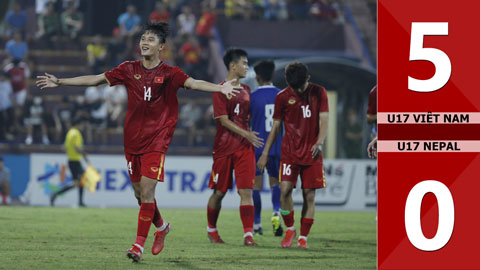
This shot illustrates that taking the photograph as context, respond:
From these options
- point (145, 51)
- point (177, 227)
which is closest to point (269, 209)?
point (177, 227)

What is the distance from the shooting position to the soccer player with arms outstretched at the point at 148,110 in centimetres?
887

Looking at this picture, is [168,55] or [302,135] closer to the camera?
[302,135]

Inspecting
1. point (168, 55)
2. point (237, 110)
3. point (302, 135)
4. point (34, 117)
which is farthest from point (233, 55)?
point (168, 55)

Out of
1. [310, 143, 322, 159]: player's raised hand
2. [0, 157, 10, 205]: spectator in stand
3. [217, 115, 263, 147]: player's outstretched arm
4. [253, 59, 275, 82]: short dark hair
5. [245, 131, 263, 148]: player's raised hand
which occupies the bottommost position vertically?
[0, 157, 10, 205]: spectator in stand

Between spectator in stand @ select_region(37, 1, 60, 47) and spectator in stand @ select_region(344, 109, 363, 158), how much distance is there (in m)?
9.30

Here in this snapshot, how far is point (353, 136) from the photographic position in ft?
78.5

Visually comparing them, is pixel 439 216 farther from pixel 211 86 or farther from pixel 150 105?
pixel 150 105

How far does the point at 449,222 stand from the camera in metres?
5.59

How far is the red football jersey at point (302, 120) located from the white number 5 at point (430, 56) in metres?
5.03

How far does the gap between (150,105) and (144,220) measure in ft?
3.53

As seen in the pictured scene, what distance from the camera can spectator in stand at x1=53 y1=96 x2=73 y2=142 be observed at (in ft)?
80.9

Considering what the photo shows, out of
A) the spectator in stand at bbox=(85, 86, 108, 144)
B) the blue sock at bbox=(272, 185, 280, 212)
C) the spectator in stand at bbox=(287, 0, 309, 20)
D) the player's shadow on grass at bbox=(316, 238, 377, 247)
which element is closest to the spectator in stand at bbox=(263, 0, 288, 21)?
the spectator in stand at bbox=(287, 0, 309, 20)

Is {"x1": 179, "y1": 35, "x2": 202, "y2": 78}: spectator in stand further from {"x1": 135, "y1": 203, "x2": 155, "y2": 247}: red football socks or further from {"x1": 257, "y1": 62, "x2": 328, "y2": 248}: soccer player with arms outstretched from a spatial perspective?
{"x1": 135, "y1": 203, "x2": 155, "y2": 247}: red football socks

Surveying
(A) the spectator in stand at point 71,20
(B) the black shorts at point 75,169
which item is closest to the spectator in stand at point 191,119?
(A) the spectator in stand at point 71,20
